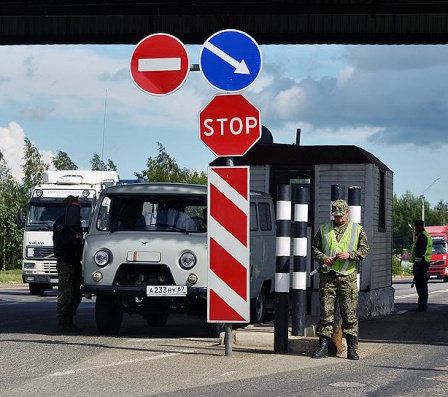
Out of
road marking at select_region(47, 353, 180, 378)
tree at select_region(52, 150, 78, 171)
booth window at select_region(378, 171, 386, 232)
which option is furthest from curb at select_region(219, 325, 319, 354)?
tree at select_region(52, 150, 78, 171)

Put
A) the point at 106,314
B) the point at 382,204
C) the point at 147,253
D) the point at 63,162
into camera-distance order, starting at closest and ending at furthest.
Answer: the point at 147,253 < the point at 106,314 < the point at 382,204 < the point at 63,162

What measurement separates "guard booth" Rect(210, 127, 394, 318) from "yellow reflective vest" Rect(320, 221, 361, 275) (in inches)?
254

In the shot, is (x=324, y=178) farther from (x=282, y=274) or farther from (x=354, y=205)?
(x=282, y=274)

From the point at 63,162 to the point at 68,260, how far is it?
110 m

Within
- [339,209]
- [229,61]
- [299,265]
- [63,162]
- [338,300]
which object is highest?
[63,162]

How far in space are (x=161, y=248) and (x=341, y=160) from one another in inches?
219

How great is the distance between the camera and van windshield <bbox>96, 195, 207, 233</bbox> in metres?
15.8

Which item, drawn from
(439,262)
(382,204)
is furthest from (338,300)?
(439,262)

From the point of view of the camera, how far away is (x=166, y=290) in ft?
49.0

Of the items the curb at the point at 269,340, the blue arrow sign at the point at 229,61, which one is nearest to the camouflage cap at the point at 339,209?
the curb at the point at 269,340

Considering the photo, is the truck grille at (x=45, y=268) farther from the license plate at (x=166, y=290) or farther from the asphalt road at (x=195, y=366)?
the license plate at (x=166, y=290)

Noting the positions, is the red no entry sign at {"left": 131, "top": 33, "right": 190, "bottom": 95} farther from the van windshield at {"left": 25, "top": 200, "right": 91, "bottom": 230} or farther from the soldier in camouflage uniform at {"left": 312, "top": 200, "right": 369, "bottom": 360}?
the van windshield at {"left": 25, "top": 200, "right": 91, "bottom": 230}

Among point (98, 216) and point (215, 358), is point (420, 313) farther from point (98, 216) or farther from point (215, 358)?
point (215, 358)

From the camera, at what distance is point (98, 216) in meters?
16.0
